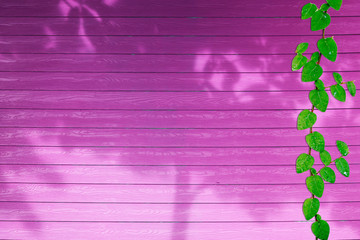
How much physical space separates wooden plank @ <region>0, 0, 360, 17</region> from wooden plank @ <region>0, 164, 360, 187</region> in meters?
1.16

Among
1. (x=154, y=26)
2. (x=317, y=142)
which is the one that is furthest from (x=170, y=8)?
(x=317, y=142)

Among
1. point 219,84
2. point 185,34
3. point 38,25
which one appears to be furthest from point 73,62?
point 219,84

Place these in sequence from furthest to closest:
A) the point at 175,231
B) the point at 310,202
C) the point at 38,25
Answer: the point at 175,231, the point at 38,25, the point at 310,202

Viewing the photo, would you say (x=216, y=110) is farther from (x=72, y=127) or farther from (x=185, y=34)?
(x=72, y=127)

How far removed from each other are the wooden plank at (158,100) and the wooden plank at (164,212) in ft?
2.55

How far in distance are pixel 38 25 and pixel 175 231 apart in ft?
6.23

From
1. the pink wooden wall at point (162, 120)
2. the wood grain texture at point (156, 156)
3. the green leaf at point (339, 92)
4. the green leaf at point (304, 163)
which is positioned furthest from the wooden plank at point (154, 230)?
the green leaf at point (339, 92)

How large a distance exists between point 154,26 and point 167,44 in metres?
0.16

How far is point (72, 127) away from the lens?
2.12 metres

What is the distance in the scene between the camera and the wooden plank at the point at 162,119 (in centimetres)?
212

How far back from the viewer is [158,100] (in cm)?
211

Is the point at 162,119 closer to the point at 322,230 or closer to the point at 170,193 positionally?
the point at 170,193

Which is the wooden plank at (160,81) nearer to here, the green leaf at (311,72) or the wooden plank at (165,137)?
the wooden plank at (165,137)

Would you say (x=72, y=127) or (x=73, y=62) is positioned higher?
(x=73, y=62)
